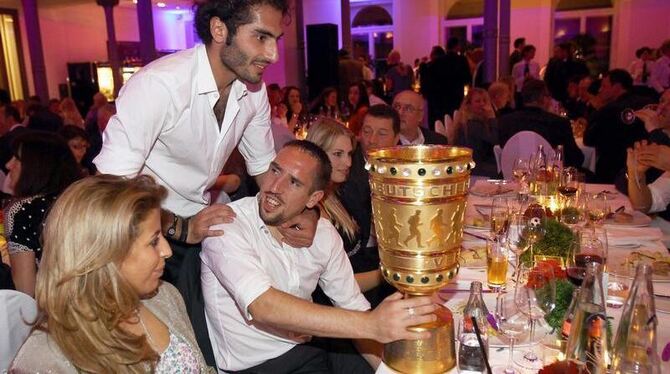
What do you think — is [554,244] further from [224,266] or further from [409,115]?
[409,115]

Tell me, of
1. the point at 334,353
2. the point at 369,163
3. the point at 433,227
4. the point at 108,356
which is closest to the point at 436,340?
the point at 433,227

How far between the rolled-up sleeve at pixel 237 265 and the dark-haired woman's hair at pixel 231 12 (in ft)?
2.11

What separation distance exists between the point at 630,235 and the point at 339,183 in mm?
1372

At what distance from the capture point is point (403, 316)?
4.03 feet

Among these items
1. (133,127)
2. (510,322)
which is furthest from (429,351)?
(133,127)

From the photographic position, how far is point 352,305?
81.4 inches

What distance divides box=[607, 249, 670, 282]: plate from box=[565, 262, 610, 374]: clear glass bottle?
2.20ft

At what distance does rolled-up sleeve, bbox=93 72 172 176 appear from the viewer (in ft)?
5.98

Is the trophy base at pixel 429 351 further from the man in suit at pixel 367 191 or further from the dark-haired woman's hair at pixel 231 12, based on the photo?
the man in suit at pixel 367 191

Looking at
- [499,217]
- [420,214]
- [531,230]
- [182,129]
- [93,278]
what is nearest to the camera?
[420,214]

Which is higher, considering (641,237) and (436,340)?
(436,340)

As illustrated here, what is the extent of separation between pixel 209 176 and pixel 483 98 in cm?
401

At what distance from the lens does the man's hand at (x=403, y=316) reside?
1.23 metres

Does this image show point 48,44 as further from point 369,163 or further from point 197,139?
point 369,163
